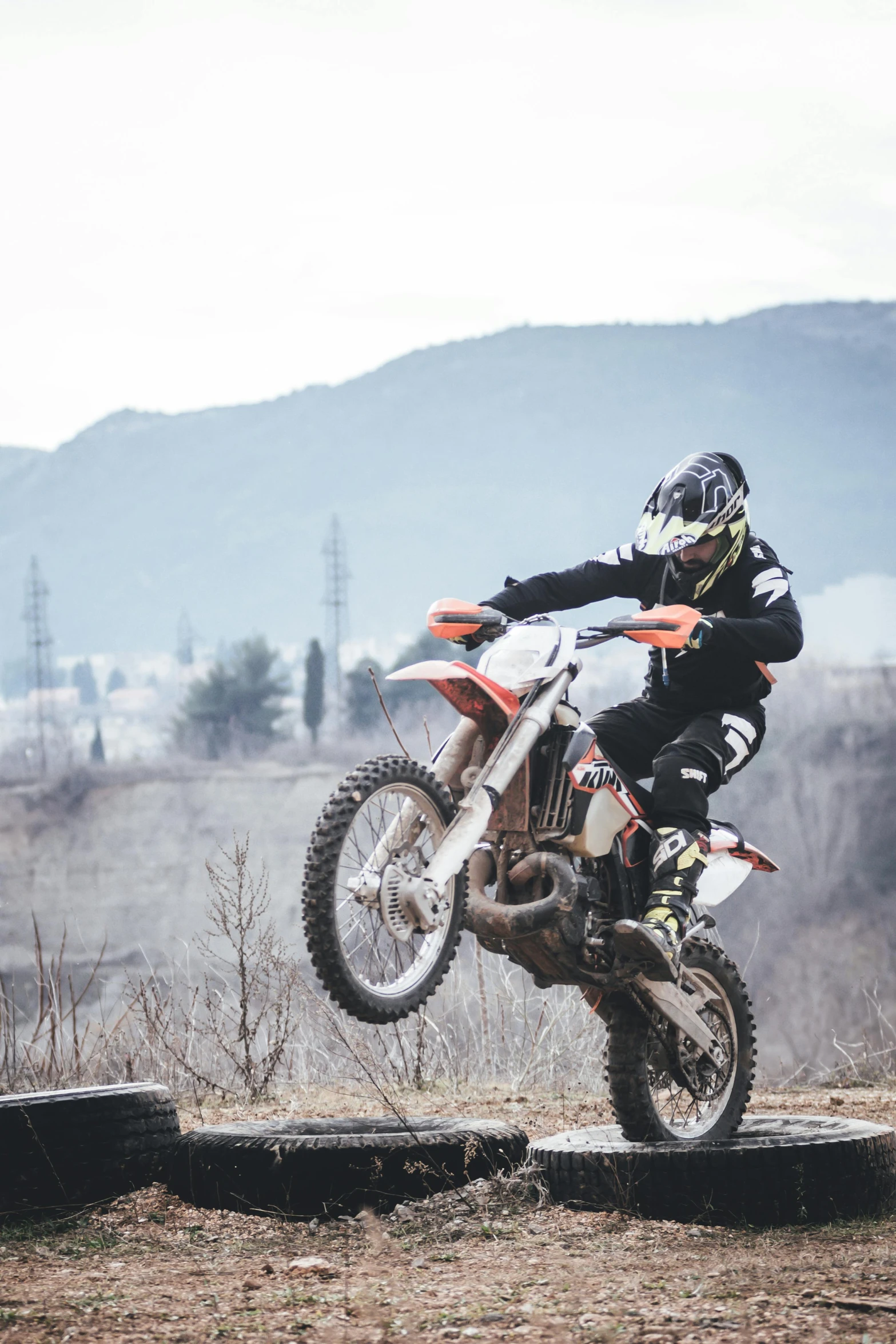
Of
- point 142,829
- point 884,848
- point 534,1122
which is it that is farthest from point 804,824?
point 534,1122

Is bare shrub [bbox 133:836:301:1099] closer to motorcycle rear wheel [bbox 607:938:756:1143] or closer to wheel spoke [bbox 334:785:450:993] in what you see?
motorcycle rear wheel [bbox 607:938:756:1143]

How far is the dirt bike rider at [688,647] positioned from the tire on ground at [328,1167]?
38.7 inches

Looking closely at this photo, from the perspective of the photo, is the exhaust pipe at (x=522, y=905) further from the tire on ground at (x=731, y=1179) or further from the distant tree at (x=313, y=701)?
the distant tree at (x=313, y=701)

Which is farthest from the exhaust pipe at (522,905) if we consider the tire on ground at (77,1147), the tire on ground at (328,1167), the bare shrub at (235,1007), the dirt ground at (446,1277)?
the bare shrub at (235,1007)

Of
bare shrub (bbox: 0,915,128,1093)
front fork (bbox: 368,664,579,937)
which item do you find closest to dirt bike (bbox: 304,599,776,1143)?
front fork (bbox: 368,664,579,937)

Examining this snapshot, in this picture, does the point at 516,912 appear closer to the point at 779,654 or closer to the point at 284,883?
the point at 779,654

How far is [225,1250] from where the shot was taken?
5.16 metres

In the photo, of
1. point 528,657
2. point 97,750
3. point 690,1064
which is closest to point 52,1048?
point 690,1064

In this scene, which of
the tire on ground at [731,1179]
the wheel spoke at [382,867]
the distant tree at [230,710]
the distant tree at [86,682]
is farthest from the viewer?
the distant tree at [86,682]

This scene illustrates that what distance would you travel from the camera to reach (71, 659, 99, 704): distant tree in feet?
618

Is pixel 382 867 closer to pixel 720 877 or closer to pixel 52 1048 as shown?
pixel 720 877

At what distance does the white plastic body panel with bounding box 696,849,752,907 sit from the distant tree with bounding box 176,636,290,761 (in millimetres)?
98275

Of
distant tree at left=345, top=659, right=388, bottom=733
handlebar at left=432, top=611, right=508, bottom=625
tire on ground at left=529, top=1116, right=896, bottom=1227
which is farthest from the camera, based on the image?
distant tree at left=345, top=659, right=388, bottom=733

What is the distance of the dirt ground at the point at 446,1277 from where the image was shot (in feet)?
12.8
